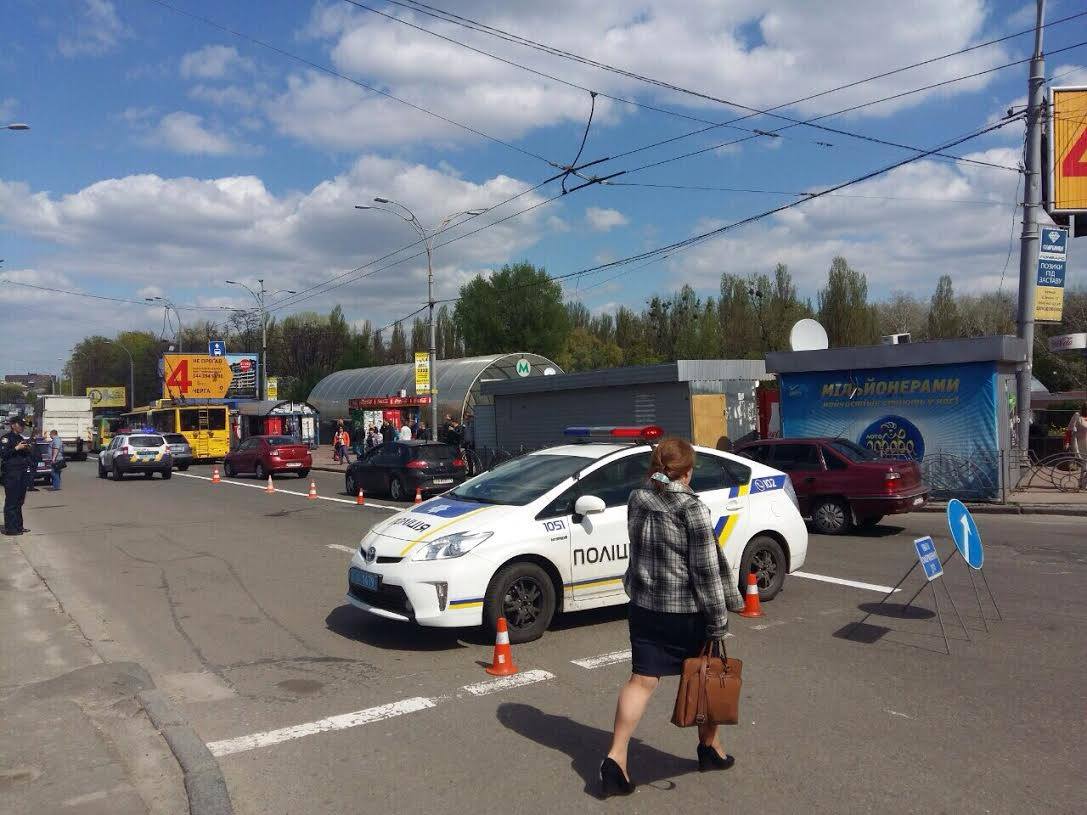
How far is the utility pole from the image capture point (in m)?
18.6

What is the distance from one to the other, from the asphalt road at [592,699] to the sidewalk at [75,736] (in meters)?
0.30

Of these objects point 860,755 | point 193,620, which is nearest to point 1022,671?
point 860,755

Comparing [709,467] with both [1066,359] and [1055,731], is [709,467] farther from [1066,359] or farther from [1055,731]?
[1066,359]

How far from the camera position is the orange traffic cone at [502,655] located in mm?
6520

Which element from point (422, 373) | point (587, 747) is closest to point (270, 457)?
point (422, 373)

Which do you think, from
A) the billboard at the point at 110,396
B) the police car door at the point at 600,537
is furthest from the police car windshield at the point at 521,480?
the billboard at the point at 110,396

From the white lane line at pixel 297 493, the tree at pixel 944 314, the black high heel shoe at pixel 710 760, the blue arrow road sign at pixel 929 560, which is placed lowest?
the white lane line at pixel 297 493

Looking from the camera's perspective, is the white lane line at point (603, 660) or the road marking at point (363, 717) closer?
the road marking at point (363, 717)

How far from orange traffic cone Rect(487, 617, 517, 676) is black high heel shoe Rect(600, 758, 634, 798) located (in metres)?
2.17

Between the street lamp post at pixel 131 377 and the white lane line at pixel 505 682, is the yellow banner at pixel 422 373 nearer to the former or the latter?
the white lane line at pixel 505 682

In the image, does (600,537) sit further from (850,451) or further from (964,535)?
(850,451)

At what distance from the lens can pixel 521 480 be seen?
26.7 feet

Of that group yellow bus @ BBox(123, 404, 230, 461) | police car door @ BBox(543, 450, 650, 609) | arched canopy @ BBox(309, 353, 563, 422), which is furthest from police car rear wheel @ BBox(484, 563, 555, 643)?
yellow bus @ BBox(123, 404, 230, 461)

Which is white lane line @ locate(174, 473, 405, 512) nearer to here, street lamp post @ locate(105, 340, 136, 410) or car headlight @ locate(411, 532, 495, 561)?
car headlight @ locate(411, 532, 495, 561)
